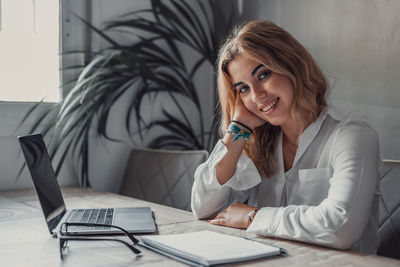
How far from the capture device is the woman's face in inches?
67.0

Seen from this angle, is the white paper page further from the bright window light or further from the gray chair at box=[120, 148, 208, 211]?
the bright window light

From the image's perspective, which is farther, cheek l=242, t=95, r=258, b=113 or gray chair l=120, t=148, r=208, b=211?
gray chair l=120, t=148, r=208, b=211

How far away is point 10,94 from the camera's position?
7.96 feet

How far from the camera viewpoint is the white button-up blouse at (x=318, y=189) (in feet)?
4.29

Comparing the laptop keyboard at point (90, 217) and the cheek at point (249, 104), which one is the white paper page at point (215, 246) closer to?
the laptop keyboard at point (90, 217)

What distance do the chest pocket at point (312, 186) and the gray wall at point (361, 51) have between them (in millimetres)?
693

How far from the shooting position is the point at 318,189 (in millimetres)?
1646

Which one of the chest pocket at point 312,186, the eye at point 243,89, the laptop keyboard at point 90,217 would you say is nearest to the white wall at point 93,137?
the laptop keyboard at point 90,217

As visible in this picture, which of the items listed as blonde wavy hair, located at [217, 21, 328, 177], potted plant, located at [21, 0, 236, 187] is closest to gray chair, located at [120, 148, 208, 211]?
potted plant, located at [21, 0, 236, 187]

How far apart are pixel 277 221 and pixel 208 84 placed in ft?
6.13

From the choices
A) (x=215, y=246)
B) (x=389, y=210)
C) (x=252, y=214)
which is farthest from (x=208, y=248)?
(x=389, y=210)

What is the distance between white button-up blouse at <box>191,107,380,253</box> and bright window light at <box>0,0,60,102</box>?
1.17 metres

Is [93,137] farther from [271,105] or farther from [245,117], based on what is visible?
[271,105]

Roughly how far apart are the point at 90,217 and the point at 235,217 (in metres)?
0.49
